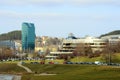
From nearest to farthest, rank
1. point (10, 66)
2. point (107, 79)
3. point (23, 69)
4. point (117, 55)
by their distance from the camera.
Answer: point (107, 79) < point (23, 69) < point (10, 66) < point (117, 55)

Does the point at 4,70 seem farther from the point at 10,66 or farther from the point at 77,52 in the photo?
the point at 77,52

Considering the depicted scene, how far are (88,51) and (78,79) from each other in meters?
130

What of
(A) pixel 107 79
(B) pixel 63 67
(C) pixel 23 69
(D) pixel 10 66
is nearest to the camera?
(A) pixel 107 79

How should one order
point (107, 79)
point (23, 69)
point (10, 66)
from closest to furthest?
point (107, 79)
point (23, 69)
point (10, 66)

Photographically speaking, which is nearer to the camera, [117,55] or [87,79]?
[87,79]

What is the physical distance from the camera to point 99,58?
15925 cm

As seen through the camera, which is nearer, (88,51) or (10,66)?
(10,66)

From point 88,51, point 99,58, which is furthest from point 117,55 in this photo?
point 88,51

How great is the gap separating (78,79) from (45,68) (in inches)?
2413

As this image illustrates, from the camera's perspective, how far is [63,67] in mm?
120062

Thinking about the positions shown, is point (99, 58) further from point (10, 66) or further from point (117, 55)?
point (10, 66)

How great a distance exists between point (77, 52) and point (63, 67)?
7906cm

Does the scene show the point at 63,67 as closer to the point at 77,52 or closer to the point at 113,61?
the point at 113,61

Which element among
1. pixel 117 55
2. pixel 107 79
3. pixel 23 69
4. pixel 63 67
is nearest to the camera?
pixel 107 79
